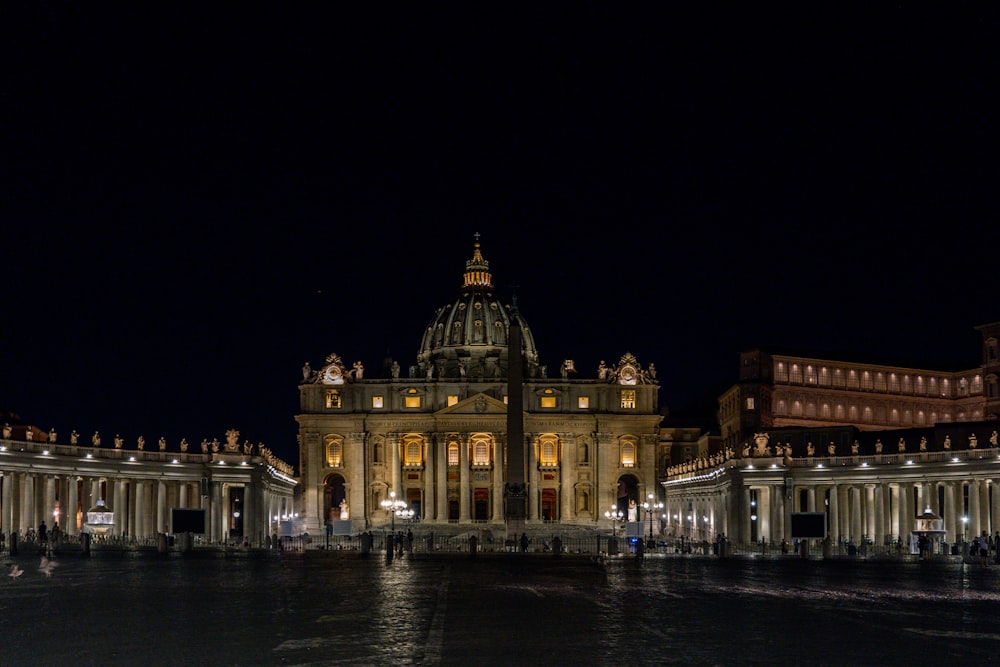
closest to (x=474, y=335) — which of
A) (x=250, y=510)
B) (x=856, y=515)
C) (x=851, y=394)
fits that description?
(x=851, y=394)

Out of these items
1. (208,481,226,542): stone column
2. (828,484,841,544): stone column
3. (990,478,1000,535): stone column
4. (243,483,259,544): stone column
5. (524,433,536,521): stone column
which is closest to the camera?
(990,478,1000,535): stone column

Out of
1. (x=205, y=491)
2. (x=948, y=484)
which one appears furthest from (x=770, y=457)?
(x=205, y=491)

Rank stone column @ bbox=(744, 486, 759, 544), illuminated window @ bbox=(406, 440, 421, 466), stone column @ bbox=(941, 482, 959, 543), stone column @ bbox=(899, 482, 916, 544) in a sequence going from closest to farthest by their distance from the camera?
stone column @ bbox=(941, 482, 959, 543) < stone column @ bbox=(899, 482, 916, 544) < stone column @ bbox=(744, 486, 759, 544) < illuminated window @ bbox=(406, 440, 421, 466)

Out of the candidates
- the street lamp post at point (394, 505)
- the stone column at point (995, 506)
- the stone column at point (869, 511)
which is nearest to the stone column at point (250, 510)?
the street lamp post at point (394, 505)

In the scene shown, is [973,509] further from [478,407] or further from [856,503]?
[478,407]

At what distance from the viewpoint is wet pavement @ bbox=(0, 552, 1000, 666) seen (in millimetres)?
23641

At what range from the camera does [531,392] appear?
6683 inches

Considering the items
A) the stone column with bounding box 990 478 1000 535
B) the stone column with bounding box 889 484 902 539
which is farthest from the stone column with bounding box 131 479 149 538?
the stone column with bounding box 990 478 1000 535

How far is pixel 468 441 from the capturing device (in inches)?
6629

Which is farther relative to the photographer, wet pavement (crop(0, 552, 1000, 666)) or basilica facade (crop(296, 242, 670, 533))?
basilica facade (crop(296, 242, 670, 533))

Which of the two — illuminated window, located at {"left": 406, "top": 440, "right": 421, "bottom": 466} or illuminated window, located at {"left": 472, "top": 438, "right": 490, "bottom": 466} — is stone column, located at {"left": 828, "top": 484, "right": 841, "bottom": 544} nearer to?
illuminated window, located at {"left": 472, "top": 438, "right": 490, "bottom": 466}

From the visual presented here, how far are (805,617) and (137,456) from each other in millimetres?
86976

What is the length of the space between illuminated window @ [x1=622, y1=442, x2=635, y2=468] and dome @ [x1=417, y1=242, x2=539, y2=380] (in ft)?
60.9

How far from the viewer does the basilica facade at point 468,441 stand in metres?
167
